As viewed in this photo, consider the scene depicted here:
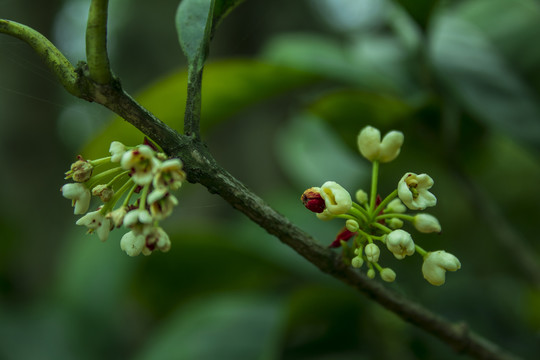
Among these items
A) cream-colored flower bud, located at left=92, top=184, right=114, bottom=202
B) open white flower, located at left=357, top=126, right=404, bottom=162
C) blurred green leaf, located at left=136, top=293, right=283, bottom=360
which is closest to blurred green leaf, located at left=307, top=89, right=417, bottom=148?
blurred green leaf, located at left=136, top=293, right=283, bottom=360

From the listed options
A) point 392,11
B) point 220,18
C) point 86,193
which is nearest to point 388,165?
point 392,11

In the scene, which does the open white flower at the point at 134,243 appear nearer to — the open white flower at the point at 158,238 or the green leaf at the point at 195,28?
the open white flower at the point at 158,238

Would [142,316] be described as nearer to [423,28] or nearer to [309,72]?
[309,72]

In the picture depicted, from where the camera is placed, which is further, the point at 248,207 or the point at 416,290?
the point at 416,290

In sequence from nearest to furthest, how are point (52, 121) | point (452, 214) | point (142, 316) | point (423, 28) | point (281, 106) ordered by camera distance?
point (423, 28), point (452, 214), point (142, 316), point (52, 121), point (281, 106)

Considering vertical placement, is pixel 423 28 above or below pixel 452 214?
above
